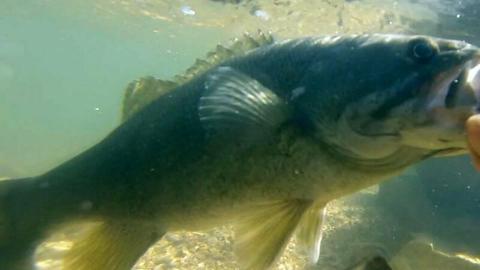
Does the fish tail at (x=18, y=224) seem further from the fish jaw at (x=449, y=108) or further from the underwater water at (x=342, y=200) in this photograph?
the fish jaw at (x=449, y=108)

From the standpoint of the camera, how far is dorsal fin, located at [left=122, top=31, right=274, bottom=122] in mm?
4109

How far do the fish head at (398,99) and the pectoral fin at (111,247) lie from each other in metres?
1.78

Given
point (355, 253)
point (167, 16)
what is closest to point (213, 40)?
point (167, 16)

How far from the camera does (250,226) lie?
343cm

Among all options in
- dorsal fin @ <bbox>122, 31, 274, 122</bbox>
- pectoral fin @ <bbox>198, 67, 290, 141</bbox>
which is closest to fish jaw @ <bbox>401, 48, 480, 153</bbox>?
pectoral fin @ <bbox>198, 67, 290, 141</bbox>

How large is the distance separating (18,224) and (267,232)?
2283mm

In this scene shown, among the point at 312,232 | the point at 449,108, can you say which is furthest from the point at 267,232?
the point at 449,108

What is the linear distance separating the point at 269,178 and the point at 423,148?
41.7 inches

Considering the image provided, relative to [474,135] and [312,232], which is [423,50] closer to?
[474,135]

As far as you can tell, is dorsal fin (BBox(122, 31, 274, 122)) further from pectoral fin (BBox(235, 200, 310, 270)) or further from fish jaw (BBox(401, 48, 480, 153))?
fish jaw (BBox(401, 48, 480, 153))

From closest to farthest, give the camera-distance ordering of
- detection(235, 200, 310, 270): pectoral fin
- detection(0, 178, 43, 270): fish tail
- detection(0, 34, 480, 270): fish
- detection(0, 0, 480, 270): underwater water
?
detection(0, 34, 480, 270): fish → detection(235, 200, 310, 270): pectoral fin → detection(0, 178, 43, 270): fish tail → detection(0, 0, 480, 270): underwater water

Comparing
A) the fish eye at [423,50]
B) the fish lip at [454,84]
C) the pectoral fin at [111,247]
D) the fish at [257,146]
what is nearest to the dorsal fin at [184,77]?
the fish at [257,146]

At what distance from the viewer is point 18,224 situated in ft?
13.6

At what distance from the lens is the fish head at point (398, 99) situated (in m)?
2.64
